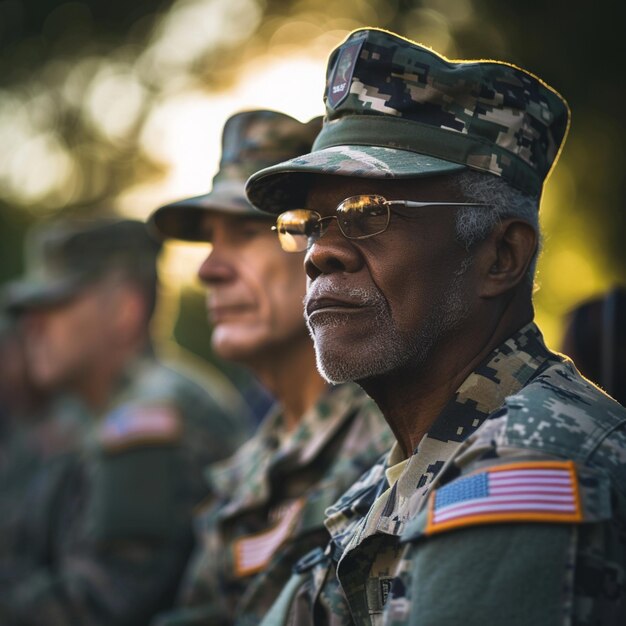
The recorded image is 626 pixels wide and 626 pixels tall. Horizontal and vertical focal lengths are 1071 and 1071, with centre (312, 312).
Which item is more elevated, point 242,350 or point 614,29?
point 614,29

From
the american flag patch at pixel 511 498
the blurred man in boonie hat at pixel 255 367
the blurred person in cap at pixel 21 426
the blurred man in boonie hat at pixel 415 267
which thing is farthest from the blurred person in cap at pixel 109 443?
the american flag patch at pixel 511 498

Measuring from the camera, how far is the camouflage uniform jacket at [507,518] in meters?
2.06

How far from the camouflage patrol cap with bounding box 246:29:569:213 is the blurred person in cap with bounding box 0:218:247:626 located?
330 cm

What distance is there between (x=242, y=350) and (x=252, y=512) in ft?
2.38

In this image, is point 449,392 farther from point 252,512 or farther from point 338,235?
point 252,512

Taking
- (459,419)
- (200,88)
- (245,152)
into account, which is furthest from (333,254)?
(200,88)

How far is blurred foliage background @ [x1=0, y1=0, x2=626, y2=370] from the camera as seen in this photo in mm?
7766

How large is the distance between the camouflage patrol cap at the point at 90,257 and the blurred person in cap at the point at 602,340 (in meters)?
3.56

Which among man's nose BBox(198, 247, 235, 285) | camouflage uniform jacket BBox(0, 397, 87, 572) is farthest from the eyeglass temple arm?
camouflage uniform jacket BBox(0, 397, 87, 572)

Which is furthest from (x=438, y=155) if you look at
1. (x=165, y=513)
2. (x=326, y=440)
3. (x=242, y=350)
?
(x=165, y=513)

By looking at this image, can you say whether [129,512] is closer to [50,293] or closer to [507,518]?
[50,293]

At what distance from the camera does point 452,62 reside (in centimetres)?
291

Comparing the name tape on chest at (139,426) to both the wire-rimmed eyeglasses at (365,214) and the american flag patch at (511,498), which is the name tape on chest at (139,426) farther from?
the american flag patch at (511,498)

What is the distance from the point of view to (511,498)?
214 cm
